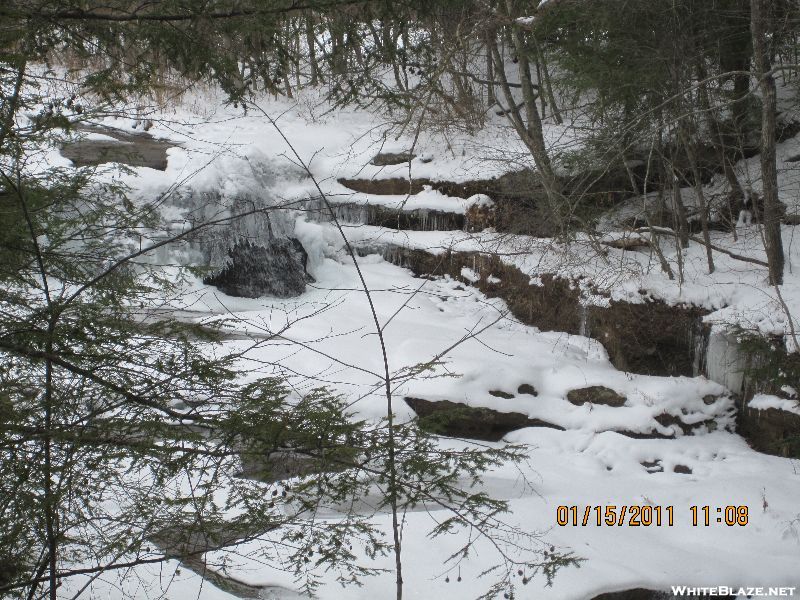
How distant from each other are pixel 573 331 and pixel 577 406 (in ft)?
5.86

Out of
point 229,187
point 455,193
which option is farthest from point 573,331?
point 229,187

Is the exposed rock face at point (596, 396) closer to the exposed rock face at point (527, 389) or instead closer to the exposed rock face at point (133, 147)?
the exposed rock face at point (527, 389)

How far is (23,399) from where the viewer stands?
2623 mm

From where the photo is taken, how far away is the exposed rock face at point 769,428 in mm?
6406

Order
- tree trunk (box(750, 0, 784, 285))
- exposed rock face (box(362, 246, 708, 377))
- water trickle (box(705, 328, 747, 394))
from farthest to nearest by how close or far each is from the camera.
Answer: exposed rock face (box(362, 246, 708, 377)) → water trickle (box(705, 328, 747, 394)) → tree trunk (box(750, 0, 784, 285))

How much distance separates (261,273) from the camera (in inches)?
417

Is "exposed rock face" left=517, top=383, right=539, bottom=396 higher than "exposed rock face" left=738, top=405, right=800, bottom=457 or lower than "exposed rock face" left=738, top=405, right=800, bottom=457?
higher

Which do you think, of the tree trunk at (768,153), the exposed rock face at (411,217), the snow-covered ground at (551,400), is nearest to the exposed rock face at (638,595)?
the snow-covered ground at (551,400)

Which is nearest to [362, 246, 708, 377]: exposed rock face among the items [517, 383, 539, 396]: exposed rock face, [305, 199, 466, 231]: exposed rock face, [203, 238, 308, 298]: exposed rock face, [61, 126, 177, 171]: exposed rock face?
[517, 383, 539, 396]: exposed rock face

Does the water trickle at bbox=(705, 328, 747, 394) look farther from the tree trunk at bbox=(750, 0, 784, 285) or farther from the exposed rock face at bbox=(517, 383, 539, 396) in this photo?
the exposed rock face at bbox=(517, 383, 539, 396)

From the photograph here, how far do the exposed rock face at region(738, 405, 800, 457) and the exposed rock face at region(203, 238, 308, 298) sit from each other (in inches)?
240

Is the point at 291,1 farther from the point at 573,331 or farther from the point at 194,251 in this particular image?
the point at 194,251

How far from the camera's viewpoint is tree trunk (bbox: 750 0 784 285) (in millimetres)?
6543

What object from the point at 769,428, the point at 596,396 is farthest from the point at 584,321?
the point at 769,428
